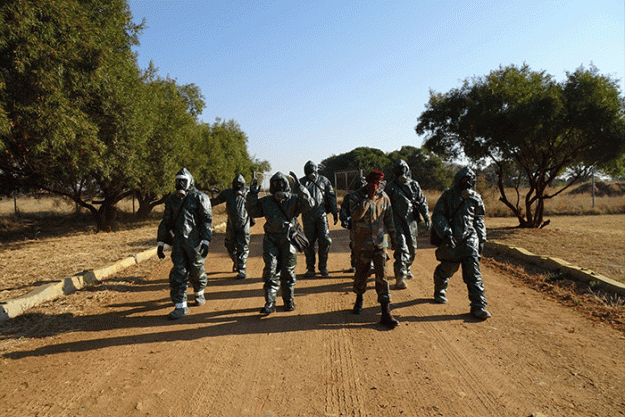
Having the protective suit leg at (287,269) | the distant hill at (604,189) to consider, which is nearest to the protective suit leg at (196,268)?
the protective suit leg at (287,269)

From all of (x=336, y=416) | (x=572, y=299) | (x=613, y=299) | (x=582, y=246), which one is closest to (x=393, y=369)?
(x=336, y=416)

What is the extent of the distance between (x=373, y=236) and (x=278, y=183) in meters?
1.64

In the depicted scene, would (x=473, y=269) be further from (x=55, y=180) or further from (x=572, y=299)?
(x=55, y=180)

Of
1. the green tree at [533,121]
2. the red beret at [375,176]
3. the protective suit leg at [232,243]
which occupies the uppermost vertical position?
the green tree at [533,121]

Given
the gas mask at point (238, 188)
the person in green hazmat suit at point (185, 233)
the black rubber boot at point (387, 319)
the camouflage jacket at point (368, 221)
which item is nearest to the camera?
the black rubber boot at point (387, 319)

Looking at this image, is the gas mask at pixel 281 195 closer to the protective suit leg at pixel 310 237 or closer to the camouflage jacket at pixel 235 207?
the protective suit leg at pixel 310 237

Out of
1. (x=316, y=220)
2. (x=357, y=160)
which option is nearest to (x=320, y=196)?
(x=316, y=220)

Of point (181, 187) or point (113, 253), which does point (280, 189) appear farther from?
point (113, 253)

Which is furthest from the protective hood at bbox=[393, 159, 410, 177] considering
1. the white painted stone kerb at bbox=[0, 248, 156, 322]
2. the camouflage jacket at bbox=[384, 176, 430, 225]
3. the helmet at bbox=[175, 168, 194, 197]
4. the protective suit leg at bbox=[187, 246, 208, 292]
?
the white painted stone kerb at bbox=[0, 248, 156, 322]

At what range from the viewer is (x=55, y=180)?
13.3m

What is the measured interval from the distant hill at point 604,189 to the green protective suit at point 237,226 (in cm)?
3635

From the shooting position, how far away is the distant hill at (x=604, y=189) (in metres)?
32.0

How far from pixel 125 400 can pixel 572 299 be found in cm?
627

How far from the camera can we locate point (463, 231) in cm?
526
